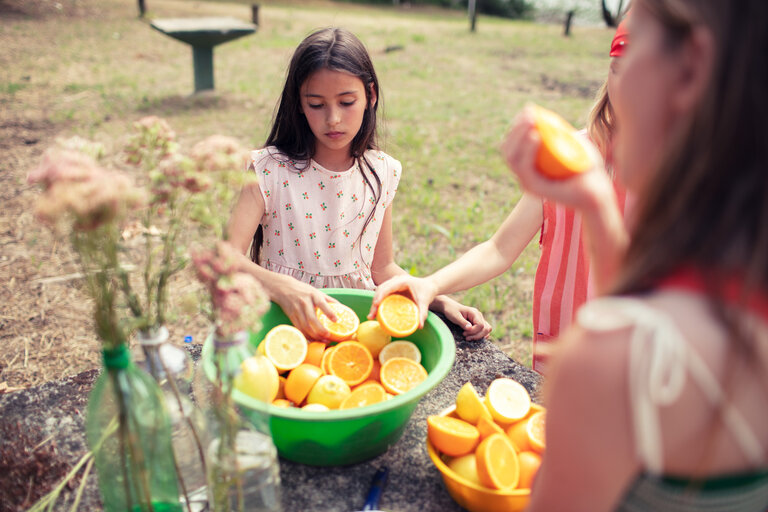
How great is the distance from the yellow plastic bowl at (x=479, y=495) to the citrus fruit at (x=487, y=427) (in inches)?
4.4

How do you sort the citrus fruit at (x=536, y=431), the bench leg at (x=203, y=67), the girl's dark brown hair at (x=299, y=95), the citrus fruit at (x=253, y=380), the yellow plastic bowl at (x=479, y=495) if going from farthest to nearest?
the bench leg at (x=203, y=67) → the girl's dark brown hair at (x=299, y=95) → the citrus fruit at (x=536, y=431) → the yellow plastic bowl at (x=479, y=495) → the citrus fruit at (x=253, y=380)

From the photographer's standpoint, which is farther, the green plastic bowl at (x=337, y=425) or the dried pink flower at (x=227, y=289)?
the green plastic bowl at (x=337, y=425)

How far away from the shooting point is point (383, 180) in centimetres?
260

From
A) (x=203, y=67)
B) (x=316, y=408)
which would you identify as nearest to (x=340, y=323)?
(x=316, y=408)

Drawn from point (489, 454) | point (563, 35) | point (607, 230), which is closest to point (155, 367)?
point (489, 454)

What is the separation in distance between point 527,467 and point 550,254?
1.18 meters

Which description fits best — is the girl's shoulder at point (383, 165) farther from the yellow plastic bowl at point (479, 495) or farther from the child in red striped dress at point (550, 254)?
the yellow plastic bowl at point (479, 495)

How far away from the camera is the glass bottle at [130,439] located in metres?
0.94

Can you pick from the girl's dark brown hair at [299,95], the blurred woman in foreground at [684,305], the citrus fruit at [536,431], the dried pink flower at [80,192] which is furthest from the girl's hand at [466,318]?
the dried pink flower at [80,192]

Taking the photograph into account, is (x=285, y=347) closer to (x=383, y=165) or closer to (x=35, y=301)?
(x=383, y=165)

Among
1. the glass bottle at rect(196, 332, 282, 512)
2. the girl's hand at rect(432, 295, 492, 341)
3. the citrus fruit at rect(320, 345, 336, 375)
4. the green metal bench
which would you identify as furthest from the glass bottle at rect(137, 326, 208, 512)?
the green metal bench

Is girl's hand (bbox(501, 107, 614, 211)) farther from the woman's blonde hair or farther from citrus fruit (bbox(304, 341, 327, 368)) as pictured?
the woman's blonde hair

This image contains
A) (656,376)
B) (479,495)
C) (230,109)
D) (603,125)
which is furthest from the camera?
(230,109)

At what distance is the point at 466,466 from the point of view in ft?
4.06
